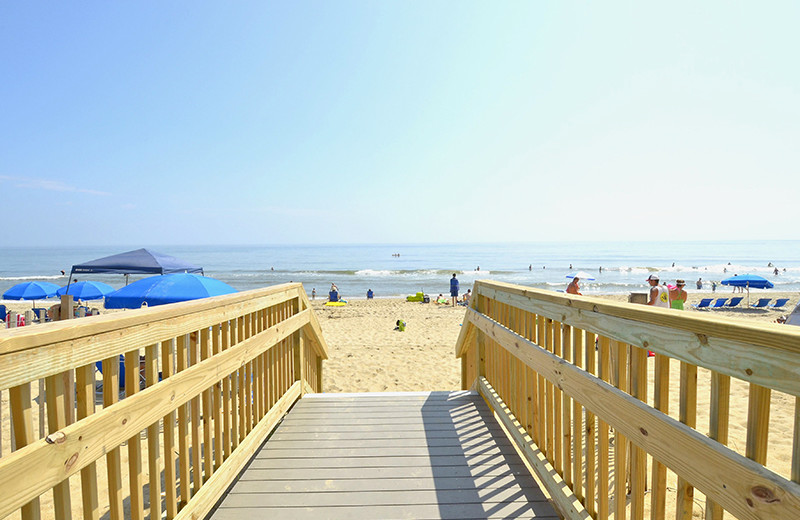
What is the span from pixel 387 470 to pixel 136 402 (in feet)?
5.87

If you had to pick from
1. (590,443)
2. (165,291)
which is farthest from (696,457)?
(165,291)

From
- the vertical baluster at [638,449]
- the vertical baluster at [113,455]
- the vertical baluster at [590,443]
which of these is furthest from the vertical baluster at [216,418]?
Answer: the vertical baluster at [638,449]

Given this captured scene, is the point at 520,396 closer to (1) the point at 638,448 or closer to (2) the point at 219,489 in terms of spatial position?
(1) the point at 638,448

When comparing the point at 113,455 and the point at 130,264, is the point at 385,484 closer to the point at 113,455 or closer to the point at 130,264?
the point at 113,455

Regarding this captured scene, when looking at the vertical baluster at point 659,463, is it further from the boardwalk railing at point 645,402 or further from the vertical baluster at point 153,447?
the vertical baluster at point 153,447

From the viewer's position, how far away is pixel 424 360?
10078mm

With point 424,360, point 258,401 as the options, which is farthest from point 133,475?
point 424,360

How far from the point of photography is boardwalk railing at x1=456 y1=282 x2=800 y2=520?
1.12m

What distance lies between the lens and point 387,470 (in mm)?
2984

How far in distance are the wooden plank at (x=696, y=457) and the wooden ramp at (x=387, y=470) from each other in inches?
37.3

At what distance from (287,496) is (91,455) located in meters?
1.50

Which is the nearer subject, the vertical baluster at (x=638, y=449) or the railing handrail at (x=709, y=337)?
the railing handrail at (x=709, y=337)

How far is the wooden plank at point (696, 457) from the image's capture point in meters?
1.09

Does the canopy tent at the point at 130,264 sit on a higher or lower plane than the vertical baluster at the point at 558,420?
higher
